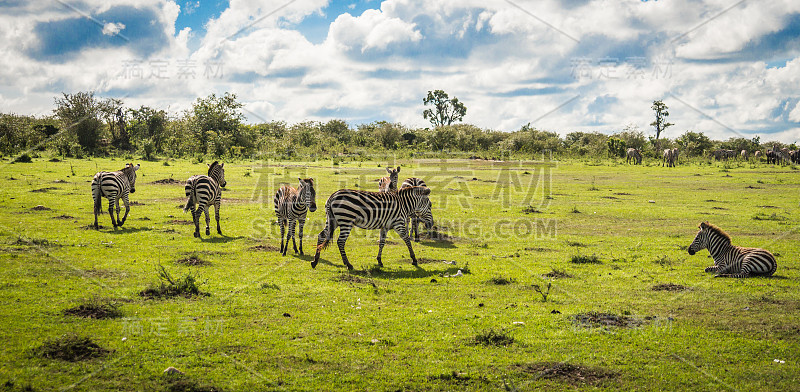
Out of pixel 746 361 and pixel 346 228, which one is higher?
pixel 346 228

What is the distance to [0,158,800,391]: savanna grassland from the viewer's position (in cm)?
650

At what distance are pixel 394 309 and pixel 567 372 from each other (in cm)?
323

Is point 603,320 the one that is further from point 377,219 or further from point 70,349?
point 70,349

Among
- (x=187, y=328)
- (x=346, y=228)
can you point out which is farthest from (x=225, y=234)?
(x=187, y=328)

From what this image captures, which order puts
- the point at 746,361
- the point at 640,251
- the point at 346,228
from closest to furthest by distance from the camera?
1. the point at 746,361
2. the point at 346,228
3. the point at 640,251

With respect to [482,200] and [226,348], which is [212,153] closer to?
[482,200]

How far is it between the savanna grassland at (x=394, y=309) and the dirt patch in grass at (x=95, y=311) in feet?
0.10

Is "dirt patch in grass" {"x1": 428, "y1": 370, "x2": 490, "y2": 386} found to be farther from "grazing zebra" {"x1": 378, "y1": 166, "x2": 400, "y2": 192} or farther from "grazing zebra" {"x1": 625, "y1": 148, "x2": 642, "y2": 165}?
"grazing zebra" {"x1": 625, "y1": 148, "x2": 642, "y2": 165}

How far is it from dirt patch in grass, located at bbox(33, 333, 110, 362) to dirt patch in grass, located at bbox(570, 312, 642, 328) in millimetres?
7015

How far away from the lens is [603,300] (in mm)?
9641

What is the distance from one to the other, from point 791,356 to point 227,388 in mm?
7471

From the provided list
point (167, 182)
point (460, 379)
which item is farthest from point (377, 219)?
point (167, 182)

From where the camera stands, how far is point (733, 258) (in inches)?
433

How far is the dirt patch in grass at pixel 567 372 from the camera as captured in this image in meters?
6.49
